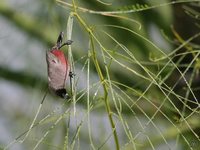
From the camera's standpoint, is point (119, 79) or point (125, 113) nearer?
point (125, 113)

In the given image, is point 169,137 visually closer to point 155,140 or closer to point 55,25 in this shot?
point 155,140

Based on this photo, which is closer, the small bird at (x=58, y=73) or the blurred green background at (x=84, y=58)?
the small bird at (x=58, y=73)

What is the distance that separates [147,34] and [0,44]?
0.75ft

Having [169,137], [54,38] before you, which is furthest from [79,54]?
[169,137]

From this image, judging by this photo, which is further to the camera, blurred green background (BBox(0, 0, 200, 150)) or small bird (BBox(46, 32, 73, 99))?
blurred green background (BBox(0, 0, 200, 150))

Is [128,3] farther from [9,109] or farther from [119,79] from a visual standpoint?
[9,109]

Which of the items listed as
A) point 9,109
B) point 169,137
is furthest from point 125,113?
point 9,109

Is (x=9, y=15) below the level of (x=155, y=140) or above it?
above

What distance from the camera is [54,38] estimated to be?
1020 millimetres

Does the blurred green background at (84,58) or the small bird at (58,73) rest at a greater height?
the small bird at (58,73)

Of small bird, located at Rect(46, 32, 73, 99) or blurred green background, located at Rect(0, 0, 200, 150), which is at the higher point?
small bird, located at Rect(46, 32, 73, 99)

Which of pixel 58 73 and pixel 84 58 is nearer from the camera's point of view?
pixel 58 73

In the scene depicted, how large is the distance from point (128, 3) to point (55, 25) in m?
0.13

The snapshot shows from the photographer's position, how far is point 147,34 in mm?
1039
